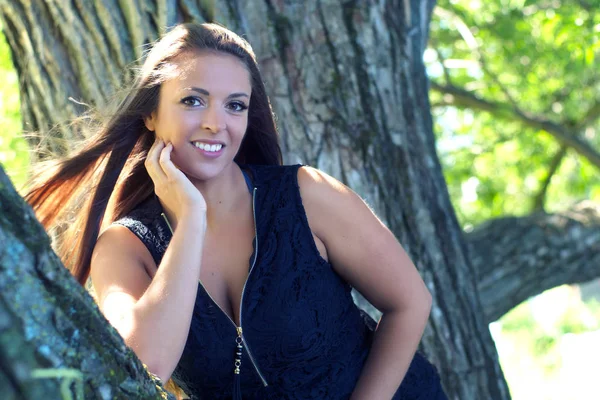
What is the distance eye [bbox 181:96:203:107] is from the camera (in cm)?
262

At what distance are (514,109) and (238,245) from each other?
435 centimetres

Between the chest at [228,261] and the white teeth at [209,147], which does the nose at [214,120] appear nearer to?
the white teeth at [209,147]

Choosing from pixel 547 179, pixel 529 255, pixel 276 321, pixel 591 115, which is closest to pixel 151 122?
pixel 276 321

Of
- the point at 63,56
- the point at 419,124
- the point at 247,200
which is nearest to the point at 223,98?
the point at 247,200

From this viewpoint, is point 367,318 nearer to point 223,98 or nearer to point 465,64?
point 223,98

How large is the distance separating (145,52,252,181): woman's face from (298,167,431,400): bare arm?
0.29 meters

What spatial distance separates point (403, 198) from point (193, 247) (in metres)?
1.46

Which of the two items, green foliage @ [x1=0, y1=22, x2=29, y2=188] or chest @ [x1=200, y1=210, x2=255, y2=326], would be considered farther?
green foliage @ [x1=0, y1=22, x2=29, y2=188]

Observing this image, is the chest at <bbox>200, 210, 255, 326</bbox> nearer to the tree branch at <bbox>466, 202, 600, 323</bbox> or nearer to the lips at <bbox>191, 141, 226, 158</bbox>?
the lips at <bbox>191, 141, 226, 158</bbox>

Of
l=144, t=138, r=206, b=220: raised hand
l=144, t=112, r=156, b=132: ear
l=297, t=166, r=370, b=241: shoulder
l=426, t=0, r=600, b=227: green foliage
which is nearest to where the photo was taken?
l=144, t=138, r=206, b=220: raised hand

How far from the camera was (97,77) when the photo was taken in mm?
3398

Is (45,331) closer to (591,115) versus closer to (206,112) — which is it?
(206,112)

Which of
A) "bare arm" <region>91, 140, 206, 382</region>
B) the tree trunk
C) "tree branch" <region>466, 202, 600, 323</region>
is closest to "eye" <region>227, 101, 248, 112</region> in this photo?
"bare arm" <region>91, 140, 206, 382</region>

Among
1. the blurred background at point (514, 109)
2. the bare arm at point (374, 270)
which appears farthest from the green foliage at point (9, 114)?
the bare arm at point (374, 270)
